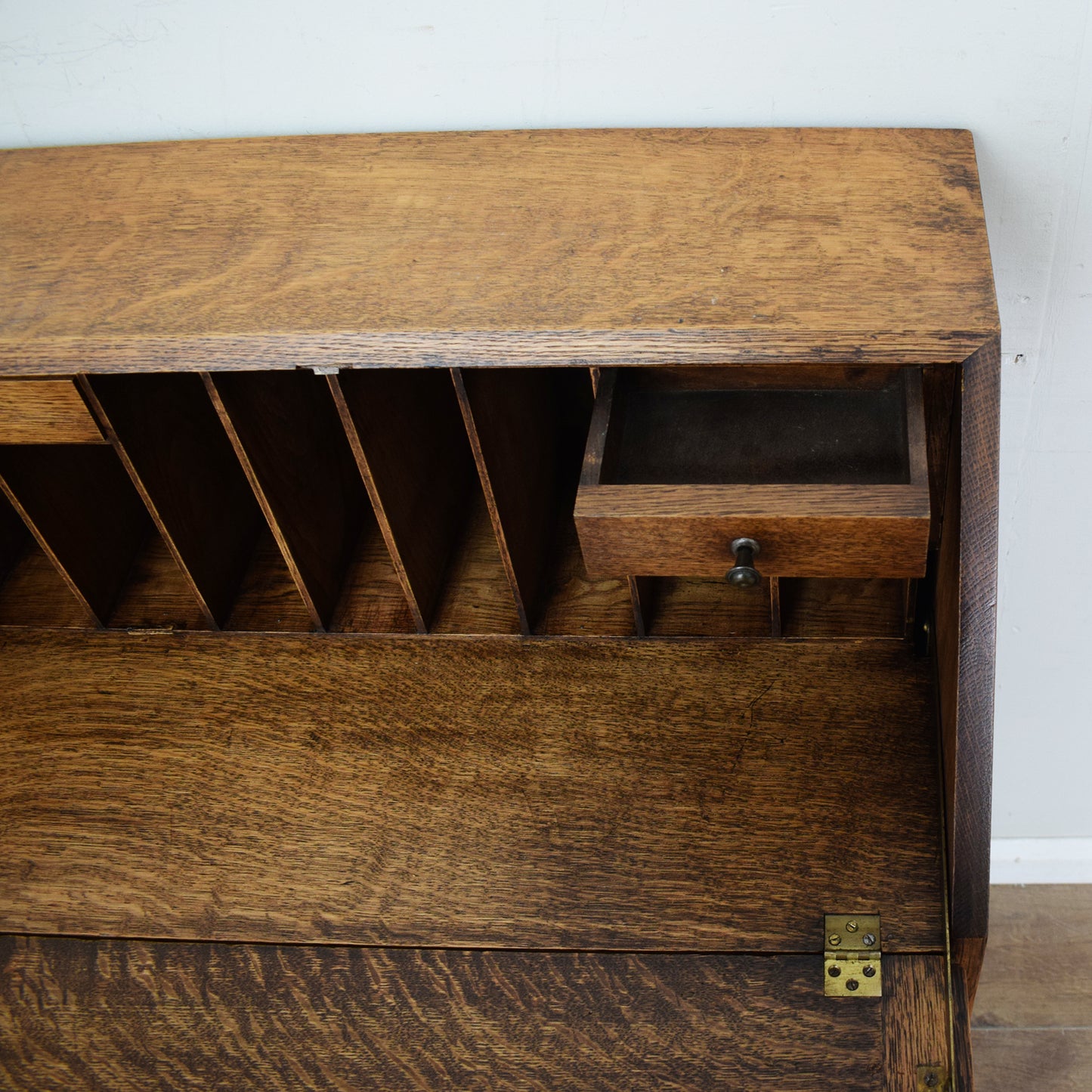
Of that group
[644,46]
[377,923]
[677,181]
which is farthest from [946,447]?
[377,923]

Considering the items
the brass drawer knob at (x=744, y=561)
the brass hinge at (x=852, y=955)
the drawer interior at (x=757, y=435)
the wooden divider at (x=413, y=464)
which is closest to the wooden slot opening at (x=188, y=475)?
the wooden divider at (x=413, y=464)

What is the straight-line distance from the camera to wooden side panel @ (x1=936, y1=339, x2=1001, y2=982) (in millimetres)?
1055

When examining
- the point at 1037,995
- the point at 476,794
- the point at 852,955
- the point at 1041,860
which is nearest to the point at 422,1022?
the point at 476,794

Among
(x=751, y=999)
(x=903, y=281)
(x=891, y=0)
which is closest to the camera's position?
(x=903, y=281)

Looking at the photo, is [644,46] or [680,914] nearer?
[680,914]

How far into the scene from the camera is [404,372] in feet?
4.71

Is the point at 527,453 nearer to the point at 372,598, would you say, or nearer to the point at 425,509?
the point at 425,509

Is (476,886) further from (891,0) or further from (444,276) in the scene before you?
(891,0)

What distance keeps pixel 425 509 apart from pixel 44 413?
0.48 m

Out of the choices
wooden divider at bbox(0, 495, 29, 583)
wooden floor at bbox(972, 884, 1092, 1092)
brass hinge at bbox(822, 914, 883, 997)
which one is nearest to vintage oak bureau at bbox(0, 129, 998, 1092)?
brass hinge at bbox(822, 914, 883, 997)

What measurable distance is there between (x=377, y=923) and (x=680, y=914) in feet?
1.15

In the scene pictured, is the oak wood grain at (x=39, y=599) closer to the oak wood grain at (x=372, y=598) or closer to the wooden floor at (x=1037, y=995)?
the oak wood grain at (x=372, y=598)

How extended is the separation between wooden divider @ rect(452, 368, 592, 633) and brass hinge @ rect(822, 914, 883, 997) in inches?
21.2

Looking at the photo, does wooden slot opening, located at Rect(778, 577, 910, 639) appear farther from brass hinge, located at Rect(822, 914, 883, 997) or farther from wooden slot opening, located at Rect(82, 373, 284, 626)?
wooden slot opening, located at Rect(82, 373, 284, 626)
